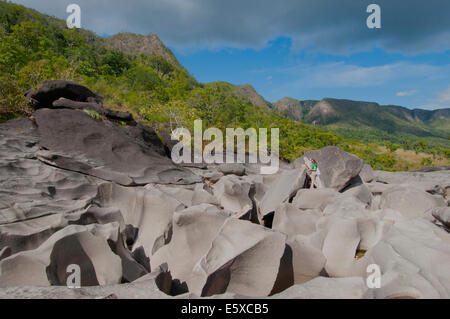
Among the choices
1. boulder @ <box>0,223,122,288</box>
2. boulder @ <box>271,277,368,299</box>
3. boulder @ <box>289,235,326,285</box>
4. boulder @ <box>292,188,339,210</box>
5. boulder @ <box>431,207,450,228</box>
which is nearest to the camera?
boulder @ <box>271,277,368,299</box>

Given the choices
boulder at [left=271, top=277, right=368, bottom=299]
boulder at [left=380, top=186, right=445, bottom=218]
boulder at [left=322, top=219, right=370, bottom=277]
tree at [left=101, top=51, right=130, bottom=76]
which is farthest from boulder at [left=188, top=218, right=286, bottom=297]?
tree at [left=101, top=51, right=130, bottom=76]

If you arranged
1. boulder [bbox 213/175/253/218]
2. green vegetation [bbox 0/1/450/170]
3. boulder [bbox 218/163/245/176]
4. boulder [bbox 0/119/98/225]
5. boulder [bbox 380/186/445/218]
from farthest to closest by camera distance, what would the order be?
boulder [bbox 218/163/245/176]
green vegetation [bbox 0/1/450/170]
boulder [bbox 213/175/253/218]
boulder [bbox 380/186/445/218]
boulder [bbox 0/119/98/225]

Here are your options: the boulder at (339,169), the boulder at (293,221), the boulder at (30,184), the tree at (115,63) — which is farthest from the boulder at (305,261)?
the tree at (115,63)

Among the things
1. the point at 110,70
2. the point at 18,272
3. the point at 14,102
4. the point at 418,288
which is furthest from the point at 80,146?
the point at 110,70

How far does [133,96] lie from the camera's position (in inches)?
929

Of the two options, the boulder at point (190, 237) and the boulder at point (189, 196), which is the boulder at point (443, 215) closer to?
the boulder at point (190, 237)

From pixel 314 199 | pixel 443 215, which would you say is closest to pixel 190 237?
pixel 314 199

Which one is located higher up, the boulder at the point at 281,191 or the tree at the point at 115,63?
the tree at the point at 115,63

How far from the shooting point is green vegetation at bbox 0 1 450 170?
1134cm

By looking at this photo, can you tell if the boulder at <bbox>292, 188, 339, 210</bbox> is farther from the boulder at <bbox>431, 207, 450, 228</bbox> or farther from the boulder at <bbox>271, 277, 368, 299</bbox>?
the boulder at <bbox>271, 277, 368, 299</bbox>

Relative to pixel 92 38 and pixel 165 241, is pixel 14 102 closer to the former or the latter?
pixel 165 241

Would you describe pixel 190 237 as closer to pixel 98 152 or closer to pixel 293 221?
pixel 293 221

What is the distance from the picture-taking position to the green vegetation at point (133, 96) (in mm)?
11336
